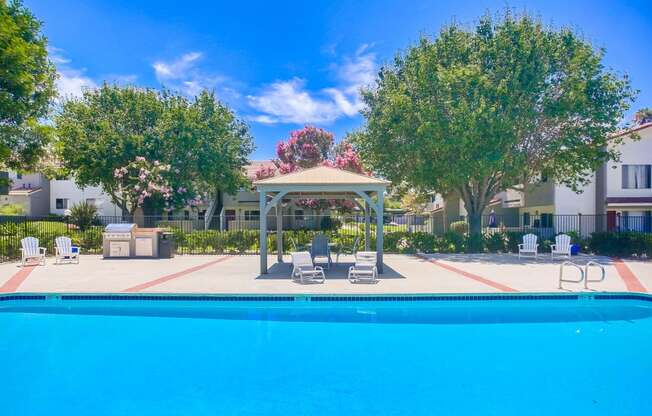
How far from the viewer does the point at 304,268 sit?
37.2 feet

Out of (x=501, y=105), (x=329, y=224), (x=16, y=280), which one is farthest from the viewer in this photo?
(x=329, y=224)

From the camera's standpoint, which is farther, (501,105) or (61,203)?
(61,203)

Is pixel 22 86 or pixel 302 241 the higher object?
pixel 22 86

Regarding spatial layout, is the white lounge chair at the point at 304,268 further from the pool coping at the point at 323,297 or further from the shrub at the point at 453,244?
the shrub at the point at 453,244

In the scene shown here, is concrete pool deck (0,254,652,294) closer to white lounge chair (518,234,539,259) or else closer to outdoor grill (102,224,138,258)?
white lounge chair (518,234,539,259)

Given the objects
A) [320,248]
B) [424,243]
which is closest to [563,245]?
[424,243]

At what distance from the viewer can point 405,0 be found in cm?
1605

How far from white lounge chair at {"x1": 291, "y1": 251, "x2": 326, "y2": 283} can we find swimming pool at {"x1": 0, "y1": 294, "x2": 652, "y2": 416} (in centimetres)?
161

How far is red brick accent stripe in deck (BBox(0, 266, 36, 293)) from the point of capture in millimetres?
10258

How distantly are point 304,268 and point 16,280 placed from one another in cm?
891

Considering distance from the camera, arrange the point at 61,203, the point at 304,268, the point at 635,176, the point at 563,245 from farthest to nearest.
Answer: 1. the point at 61,203
2. the point at 635,176
3. the point at 563,245
4. the point at 304,268

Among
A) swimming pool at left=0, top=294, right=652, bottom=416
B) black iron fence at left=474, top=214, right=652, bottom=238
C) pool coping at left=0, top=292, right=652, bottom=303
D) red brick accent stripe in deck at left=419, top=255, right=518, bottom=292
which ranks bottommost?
swimming pool at left=0, top=294, right=652, bottom=416

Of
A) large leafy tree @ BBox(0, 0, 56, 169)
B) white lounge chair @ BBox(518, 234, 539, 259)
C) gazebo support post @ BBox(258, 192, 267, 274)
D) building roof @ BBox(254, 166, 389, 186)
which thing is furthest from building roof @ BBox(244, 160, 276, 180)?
white lounge chair @ BBox(518, 234, 539, 259)

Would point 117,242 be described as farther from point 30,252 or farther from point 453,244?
point 453,244
